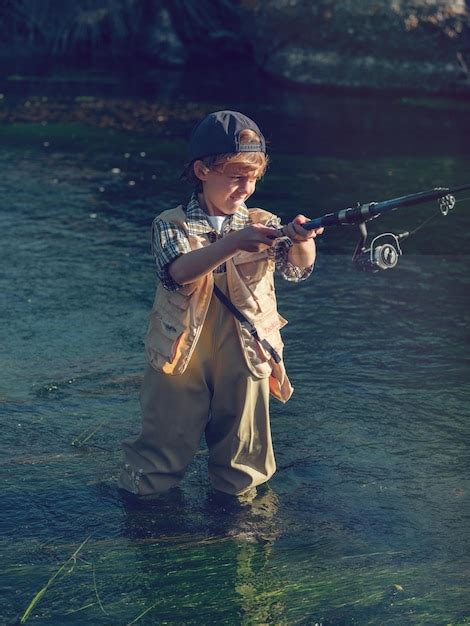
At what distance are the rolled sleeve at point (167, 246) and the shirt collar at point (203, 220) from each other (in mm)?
46

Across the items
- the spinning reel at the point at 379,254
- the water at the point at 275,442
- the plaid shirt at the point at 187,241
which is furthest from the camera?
the plaid shirt at the point at 187,241

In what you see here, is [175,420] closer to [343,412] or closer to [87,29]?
[343,412]

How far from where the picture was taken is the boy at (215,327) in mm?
3316

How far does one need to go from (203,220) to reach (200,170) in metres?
0.15

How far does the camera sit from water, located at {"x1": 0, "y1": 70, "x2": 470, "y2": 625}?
3117 mm

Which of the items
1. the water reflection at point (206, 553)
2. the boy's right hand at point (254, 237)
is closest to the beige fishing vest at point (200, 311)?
the boy's right hand at point (254, 237)

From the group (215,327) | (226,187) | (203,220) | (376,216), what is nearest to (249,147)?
(226,187)

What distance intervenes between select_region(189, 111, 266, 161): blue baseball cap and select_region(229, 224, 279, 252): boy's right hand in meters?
0.28

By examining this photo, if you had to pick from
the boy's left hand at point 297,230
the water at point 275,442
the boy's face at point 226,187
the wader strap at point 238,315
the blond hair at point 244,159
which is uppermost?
the blond hair at point 244,159

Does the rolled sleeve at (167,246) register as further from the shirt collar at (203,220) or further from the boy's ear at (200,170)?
the boy's ear at (200,170)

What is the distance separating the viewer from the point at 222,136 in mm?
3285

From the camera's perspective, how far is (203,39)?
13.9 metres

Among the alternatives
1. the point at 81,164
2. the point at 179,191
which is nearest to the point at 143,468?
the point at 179,191

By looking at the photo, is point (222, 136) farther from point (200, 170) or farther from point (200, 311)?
point (200, 311)
